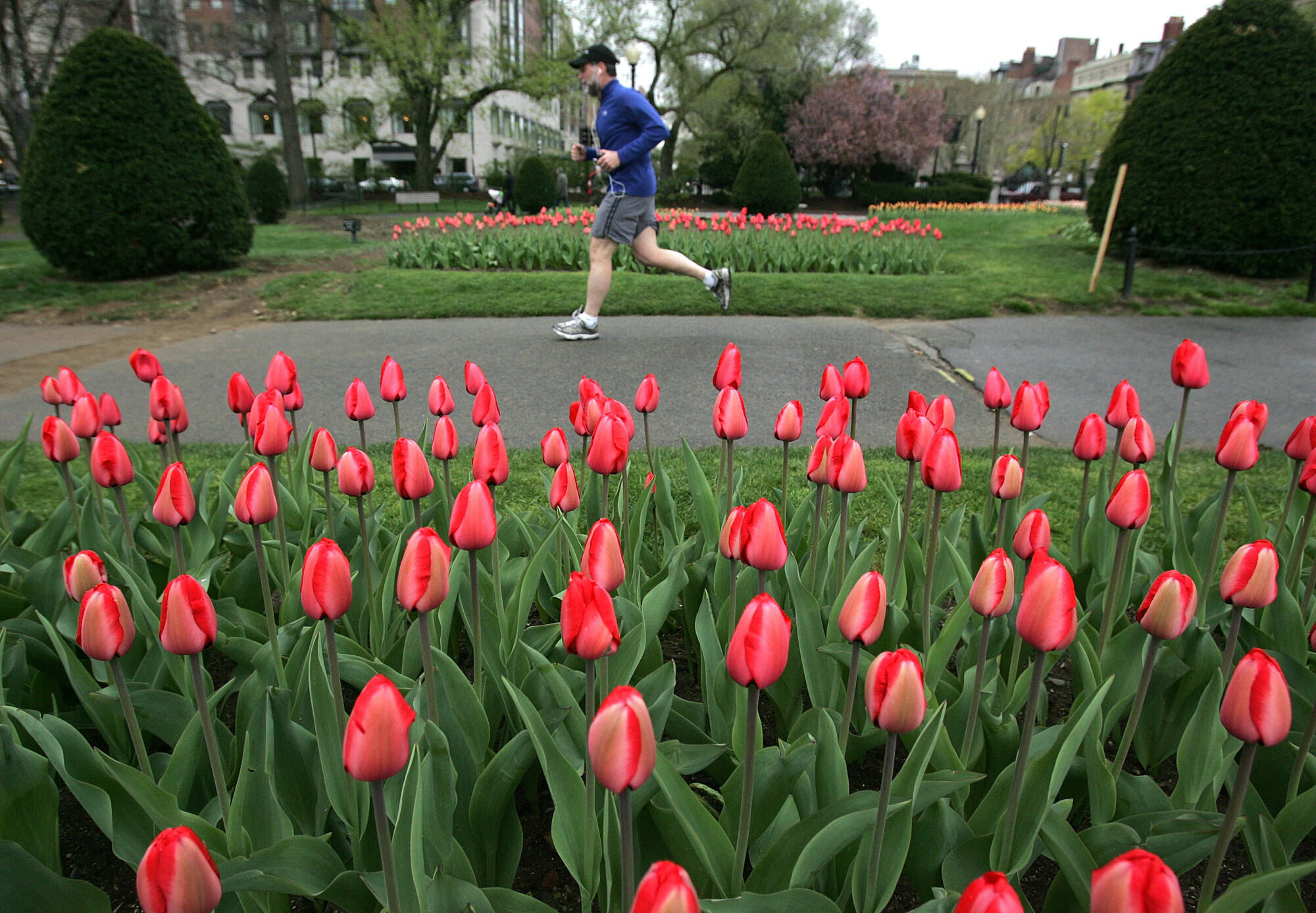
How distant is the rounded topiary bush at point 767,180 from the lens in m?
22.8

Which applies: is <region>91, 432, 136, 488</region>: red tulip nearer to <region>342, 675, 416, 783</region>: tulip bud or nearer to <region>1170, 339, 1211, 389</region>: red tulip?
<region>342, 675, 416, 783</region>: tulip bud

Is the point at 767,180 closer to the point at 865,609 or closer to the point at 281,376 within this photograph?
the point at 281,376

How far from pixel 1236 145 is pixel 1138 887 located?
1241cm

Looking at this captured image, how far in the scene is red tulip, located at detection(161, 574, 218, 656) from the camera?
1.30 meters

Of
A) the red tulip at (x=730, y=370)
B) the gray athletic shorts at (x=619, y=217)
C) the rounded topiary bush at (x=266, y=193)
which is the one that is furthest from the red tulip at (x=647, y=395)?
the rounded topiary bush at (x=266, y=193)

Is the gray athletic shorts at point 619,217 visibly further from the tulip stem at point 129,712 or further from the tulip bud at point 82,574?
the tulip stem at point 129,712

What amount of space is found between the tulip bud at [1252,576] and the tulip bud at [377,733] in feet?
4.24

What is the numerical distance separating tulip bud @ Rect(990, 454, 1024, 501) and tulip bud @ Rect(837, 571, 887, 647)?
904mm

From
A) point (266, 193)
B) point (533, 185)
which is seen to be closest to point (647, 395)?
point (266, 193)

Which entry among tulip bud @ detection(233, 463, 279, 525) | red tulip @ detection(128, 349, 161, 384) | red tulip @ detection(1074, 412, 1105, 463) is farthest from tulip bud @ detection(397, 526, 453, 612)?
red tulip @ detection(128, 349, 161, 384)

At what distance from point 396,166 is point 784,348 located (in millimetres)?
61026

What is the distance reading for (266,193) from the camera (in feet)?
81.8

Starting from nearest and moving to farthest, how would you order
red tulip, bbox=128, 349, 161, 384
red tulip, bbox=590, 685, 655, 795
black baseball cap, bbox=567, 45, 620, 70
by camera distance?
red tulip, bbox=590, 685, 655, 795
red tulip, bbox=128, 349, 161, 384
black baseball cap, bbox=567, 45, 620, 70

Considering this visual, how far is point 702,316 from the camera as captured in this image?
8734mm
